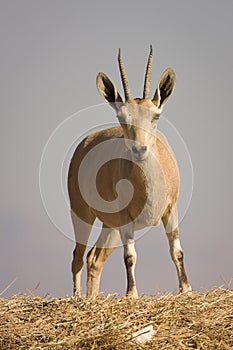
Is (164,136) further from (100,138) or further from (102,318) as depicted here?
(102,318)

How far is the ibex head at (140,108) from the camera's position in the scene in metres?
7.64

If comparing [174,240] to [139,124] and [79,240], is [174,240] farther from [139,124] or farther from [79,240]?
[79,240]

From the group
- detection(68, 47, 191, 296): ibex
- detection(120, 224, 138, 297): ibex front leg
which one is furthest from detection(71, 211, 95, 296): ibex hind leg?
detection(120, 224, 138, 297): ibex front leg

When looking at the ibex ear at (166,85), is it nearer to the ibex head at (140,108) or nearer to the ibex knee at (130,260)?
the ibex head at (140,108)

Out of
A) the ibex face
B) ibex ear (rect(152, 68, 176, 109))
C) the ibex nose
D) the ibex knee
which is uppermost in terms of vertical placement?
ibex ear (rect(152, 68, 176, 109))

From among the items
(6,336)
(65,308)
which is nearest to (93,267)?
(65,308)

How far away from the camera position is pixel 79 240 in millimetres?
9656

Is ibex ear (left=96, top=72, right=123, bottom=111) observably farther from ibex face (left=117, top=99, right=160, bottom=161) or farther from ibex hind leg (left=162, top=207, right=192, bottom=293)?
ibex hind leg (left=162, top=207, right=192, bottom=293)

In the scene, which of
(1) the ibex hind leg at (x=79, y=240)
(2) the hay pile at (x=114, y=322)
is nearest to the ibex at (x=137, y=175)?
(1) the ibex hind leg at (x=79, y=240)

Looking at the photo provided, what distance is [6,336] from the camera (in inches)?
204

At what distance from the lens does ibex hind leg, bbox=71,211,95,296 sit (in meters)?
9.52

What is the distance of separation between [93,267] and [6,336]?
171 inches

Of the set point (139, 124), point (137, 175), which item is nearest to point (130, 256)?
point (137, 175)

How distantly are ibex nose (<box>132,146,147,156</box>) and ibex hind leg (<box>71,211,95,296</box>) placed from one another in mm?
2114
